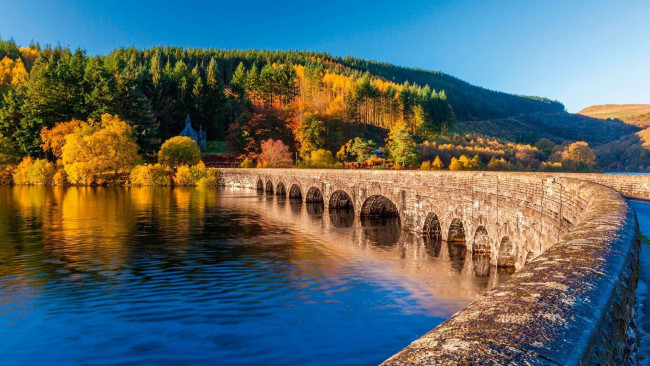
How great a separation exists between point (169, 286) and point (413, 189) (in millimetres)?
13682

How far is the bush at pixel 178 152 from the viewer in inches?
2766

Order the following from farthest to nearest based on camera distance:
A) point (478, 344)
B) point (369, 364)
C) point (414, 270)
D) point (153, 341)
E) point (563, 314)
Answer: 1. point (414, 270)
2. point (153, 341)
3. point (369, 364)
4. point (563, 314)
5. point (478, 344)

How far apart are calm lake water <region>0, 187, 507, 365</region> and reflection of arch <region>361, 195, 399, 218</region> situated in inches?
141

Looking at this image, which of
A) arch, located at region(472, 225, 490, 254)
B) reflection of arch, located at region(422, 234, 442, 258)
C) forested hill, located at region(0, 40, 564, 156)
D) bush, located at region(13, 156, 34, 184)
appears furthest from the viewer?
forested hill, located at region(0, 40, 564, 156)

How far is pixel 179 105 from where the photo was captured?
10175 cm

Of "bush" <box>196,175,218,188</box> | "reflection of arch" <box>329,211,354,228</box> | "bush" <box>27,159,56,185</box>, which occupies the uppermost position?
"bush" <box>27,159,56,185</box>

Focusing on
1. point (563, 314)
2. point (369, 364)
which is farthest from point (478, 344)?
point (369, 364)

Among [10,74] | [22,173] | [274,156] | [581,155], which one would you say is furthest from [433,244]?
[10,74]

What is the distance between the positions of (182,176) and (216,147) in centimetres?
3245

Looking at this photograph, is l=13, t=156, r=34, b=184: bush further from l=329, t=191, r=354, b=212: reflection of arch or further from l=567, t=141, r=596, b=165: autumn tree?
l=567, t=141, r=596, b=165: autumn tree

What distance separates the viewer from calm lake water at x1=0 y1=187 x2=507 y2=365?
10.3m

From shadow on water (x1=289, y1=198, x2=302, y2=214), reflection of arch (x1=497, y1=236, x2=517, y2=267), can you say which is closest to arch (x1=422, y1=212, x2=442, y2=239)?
reflection of arch (x1=497, y1=236, x2=517, y2=267)

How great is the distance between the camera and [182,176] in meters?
66.6

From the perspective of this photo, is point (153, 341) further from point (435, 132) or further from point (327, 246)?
point (435, 132)
